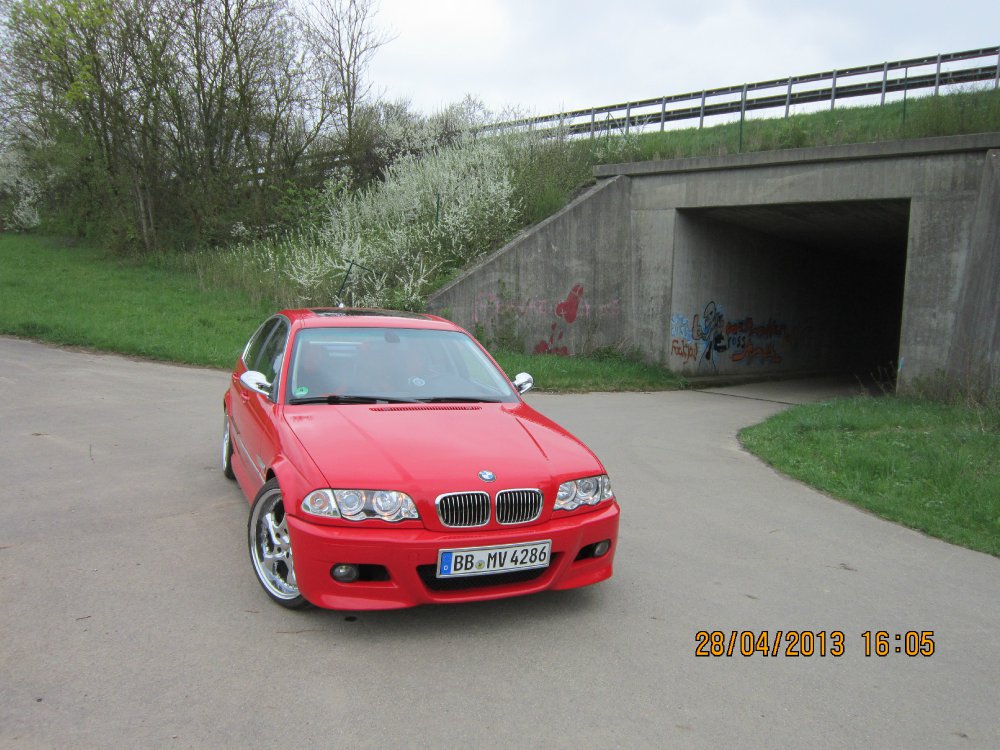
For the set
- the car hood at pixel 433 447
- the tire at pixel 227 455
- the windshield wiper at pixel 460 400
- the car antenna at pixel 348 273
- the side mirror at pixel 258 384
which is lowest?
the tire at pixel 227 455

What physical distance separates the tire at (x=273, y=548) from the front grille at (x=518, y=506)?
109 cm

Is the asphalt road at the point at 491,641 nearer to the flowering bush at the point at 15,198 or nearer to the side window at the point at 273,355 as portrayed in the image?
the side window at the point at 273,355

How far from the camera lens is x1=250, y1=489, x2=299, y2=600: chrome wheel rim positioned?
4051 mm

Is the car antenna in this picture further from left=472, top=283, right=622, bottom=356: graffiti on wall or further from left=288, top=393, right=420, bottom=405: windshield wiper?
left=288, top=393, right=420, bottom=405: windshield wiper

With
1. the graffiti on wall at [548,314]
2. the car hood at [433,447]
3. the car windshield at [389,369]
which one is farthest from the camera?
the graffiti on wall at [548,314]

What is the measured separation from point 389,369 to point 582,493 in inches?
66.5

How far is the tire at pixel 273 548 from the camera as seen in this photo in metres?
4.01

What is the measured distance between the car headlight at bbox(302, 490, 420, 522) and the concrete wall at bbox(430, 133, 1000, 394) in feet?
39.5

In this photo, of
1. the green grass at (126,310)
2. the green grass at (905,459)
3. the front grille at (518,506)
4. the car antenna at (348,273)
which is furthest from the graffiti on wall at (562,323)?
the front grille at (518,506)

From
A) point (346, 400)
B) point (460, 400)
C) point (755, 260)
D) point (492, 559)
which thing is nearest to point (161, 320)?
point (346, 400)

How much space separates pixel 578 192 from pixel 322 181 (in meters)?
9.93

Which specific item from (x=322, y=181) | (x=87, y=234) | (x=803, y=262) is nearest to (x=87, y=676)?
(x=803, y=262)

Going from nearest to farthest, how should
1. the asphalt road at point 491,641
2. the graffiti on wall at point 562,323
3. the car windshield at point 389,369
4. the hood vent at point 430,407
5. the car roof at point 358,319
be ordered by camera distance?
the asphalt road at point 491,641 < the hood vent at point 430,407 < the car windshield at point 389,369 < the car roof at point 358,319 < the graffiti on wall at point 562,323

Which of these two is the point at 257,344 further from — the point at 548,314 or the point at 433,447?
the point at 548,314
